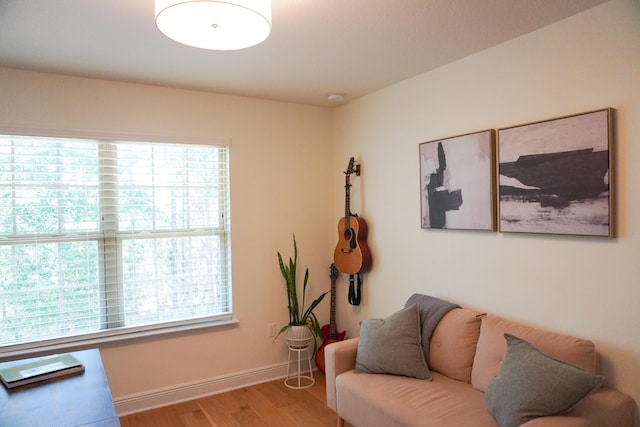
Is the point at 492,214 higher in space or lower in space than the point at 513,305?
higher

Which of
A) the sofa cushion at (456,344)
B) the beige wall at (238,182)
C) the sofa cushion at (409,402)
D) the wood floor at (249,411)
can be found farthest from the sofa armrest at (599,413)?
the beige wall at (238,182)

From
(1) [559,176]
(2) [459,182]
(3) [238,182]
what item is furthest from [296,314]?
(1) [559,176]

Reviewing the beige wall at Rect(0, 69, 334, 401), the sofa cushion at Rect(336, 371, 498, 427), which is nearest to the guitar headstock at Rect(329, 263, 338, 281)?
the beige wall at Rect(0, 69, 334, 401)

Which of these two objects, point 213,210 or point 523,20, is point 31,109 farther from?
point 523,20

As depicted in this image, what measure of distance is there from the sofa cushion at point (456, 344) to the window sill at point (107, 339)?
5.55ft

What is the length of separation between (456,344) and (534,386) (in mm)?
689

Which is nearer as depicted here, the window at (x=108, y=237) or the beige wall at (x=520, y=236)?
the beige wall at (x=520, y=236)

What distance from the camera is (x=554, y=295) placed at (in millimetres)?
2291

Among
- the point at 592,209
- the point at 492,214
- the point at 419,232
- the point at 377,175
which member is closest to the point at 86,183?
the point at 377,175

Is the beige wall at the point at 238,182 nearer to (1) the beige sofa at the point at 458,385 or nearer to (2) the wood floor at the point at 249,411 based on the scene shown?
(2) the wood floor at the point at 249,411

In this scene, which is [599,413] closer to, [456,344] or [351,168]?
[456,344]

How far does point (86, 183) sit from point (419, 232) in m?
2.41

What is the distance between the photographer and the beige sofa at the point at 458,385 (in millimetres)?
1917

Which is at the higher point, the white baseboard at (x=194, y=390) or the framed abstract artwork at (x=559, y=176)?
the framed abstract artwork at (x=559, y=176)
